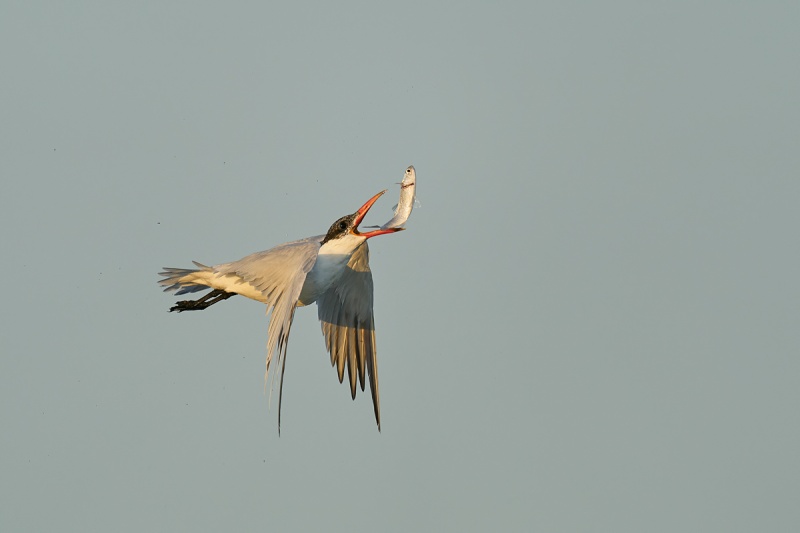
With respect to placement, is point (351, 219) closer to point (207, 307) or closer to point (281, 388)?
point (207, 307)

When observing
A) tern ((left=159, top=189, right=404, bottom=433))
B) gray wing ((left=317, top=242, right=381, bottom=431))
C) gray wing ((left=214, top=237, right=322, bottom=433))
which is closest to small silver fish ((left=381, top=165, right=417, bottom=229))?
tern ((left=159, top=189, right=404, bottom=433))

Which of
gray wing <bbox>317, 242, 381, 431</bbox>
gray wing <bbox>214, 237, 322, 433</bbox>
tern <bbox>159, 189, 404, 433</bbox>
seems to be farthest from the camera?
gray wing <bbox>317, 242, 381, 431</bbox>

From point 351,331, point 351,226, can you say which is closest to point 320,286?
point 351,226

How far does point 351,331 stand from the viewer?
23.8m

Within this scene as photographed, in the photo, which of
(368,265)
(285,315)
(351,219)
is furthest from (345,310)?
(285,315)

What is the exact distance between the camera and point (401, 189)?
20953 mm

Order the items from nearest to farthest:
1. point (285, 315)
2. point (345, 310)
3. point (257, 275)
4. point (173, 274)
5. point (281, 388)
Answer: point (281, 388), point (285, 315), point (257, 275), point (173, 274), point (345, 310)

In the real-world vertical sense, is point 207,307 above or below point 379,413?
above

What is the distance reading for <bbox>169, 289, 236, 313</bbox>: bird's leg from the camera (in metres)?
22.2

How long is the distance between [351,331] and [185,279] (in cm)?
321

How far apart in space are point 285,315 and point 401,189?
3.19 m

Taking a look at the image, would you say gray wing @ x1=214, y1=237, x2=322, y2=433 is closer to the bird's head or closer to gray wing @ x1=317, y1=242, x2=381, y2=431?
the bird's head

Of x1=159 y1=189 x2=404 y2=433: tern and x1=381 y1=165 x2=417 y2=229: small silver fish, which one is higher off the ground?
x1=381 y1=165 x2=417 y2=229: small silver fish

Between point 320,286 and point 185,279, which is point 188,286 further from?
point 320,286
